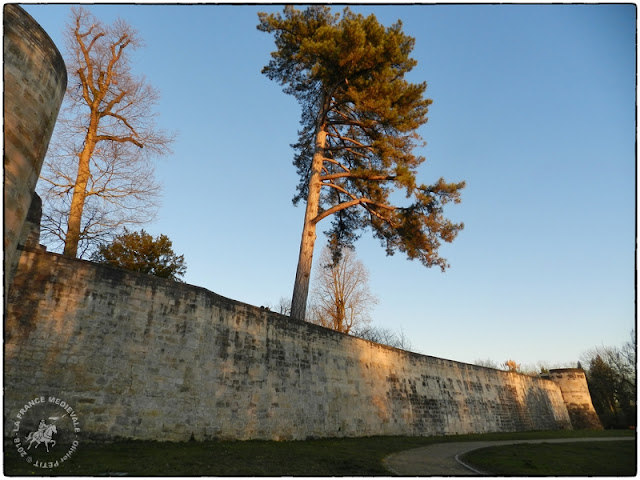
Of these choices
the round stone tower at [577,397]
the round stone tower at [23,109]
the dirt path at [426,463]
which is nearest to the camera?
the round stone tower at [23,109]

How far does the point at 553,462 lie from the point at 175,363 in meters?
7.93

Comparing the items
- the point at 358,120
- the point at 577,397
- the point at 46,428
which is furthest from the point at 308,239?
the point at 577,397

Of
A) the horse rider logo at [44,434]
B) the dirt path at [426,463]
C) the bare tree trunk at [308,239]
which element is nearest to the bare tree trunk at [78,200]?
the horse rider logo at [44,434]

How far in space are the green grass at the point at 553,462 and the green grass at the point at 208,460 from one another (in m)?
1.97

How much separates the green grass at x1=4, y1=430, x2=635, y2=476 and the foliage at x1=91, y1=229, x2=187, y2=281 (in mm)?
7800

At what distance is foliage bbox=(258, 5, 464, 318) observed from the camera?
48.5 ft

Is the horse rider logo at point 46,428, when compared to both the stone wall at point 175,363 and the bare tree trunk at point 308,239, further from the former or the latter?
the bare tree trunk at point 308,239

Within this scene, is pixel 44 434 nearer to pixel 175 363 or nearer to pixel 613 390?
pixel 175 363

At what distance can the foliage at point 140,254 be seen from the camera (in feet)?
47.8

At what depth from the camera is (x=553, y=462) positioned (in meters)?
8.10

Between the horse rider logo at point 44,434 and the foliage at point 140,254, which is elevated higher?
the foliage at point 140,254

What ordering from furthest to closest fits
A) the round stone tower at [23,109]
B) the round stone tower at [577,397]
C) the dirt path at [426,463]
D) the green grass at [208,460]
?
the round stone tower at [577,397], the dirt path at [426,463], the round stone tower at [23,109], the green grass at [208,460]

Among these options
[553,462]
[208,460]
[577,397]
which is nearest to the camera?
[208,460]

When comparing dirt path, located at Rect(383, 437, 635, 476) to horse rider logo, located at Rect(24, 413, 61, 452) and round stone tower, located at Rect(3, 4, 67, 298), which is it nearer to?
horse rider logo, located at Rect(24, 413, 61, 452)
